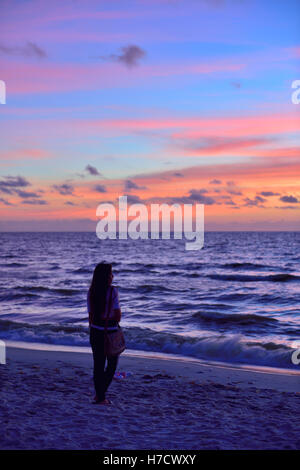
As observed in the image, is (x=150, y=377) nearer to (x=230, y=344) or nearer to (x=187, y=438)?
(x=187, y=438)

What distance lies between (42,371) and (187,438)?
14.9 feet

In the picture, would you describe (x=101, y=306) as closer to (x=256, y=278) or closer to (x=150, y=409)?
(x=150, y=409)

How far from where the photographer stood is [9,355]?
37.1ft

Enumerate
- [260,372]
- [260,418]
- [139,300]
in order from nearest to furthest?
[260,418], [260,372], [139,300]

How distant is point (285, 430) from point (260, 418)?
57 centimetres

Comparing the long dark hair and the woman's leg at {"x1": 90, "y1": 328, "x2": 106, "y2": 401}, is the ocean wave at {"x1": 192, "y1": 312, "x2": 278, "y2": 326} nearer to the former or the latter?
the woman's leg at {"x1": 90, "y1": 328, "x2": 106, "y2": 401}

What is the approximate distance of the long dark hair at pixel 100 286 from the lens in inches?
250

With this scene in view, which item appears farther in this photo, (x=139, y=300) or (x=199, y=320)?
(x=139, y=300)

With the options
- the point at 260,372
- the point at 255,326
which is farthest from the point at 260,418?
the point at 255,326

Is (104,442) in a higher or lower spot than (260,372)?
higher

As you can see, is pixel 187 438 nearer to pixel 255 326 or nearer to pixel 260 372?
pixel 260 372

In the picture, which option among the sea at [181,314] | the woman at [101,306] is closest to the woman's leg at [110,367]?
the woman at [101,306]

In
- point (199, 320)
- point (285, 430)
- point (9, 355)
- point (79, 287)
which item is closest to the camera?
point (285, 430)

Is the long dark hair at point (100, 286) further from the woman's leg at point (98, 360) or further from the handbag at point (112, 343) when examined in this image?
the woman's leg at point (98, 360)
